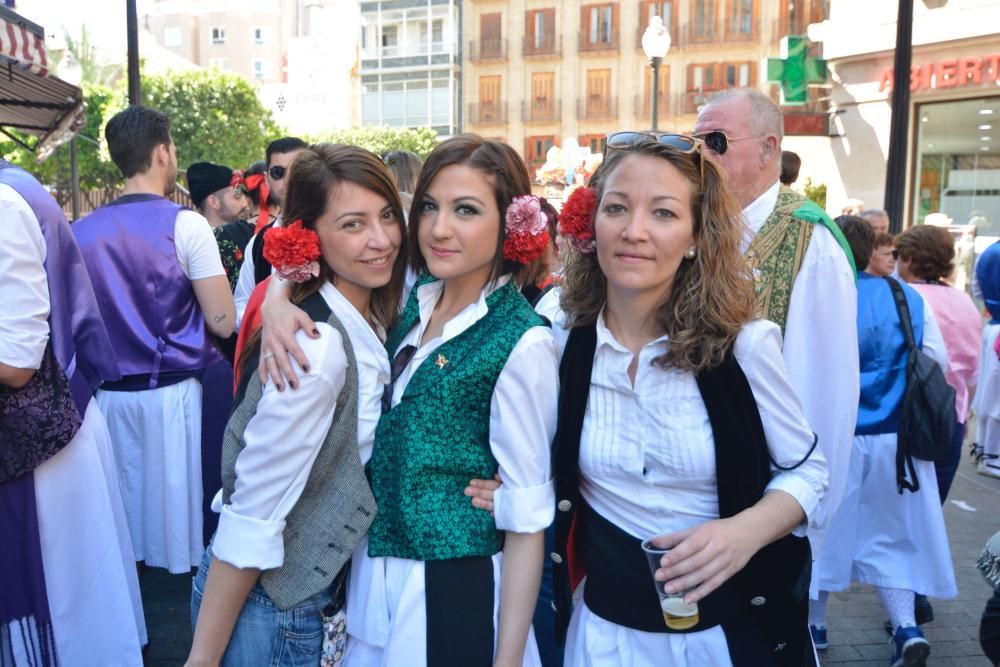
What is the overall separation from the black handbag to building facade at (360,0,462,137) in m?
43.6

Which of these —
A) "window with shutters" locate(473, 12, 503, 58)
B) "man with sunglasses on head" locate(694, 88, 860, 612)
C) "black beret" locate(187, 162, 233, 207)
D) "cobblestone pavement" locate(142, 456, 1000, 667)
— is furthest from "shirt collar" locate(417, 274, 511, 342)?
"window with shutters" locate(473, 12, 503, 58)

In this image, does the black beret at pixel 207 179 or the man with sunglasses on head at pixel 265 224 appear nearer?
the man with sunglasses on head at pixel 265 224

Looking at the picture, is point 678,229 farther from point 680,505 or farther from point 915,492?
point 915,492

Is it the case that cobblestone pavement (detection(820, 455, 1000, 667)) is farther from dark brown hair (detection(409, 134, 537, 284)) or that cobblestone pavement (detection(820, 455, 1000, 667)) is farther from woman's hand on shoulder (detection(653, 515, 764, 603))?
dark brown hair (detection(409, 134, 537, 284))

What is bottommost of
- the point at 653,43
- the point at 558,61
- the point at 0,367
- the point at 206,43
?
the point at 0,367

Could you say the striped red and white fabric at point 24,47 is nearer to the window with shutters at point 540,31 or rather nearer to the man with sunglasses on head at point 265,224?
the man with sunglasses on head at point 265,224

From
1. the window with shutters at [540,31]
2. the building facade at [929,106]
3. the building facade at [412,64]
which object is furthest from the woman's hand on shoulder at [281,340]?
the building facade at [412,64]

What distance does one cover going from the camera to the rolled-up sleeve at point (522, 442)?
1.83 m

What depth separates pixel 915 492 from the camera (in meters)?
4.09

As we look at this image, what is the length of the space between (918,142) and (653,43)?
15.5ft

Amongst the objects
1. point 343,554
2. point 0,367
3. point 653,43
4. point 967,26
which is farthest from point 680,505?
point 967,26

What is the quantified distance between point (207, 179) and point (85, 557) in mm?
3973

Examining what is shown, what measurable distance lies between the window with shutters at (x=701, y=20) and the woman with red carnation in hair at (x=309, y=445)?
4146cm

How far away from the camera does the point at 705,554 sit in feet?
5.58
